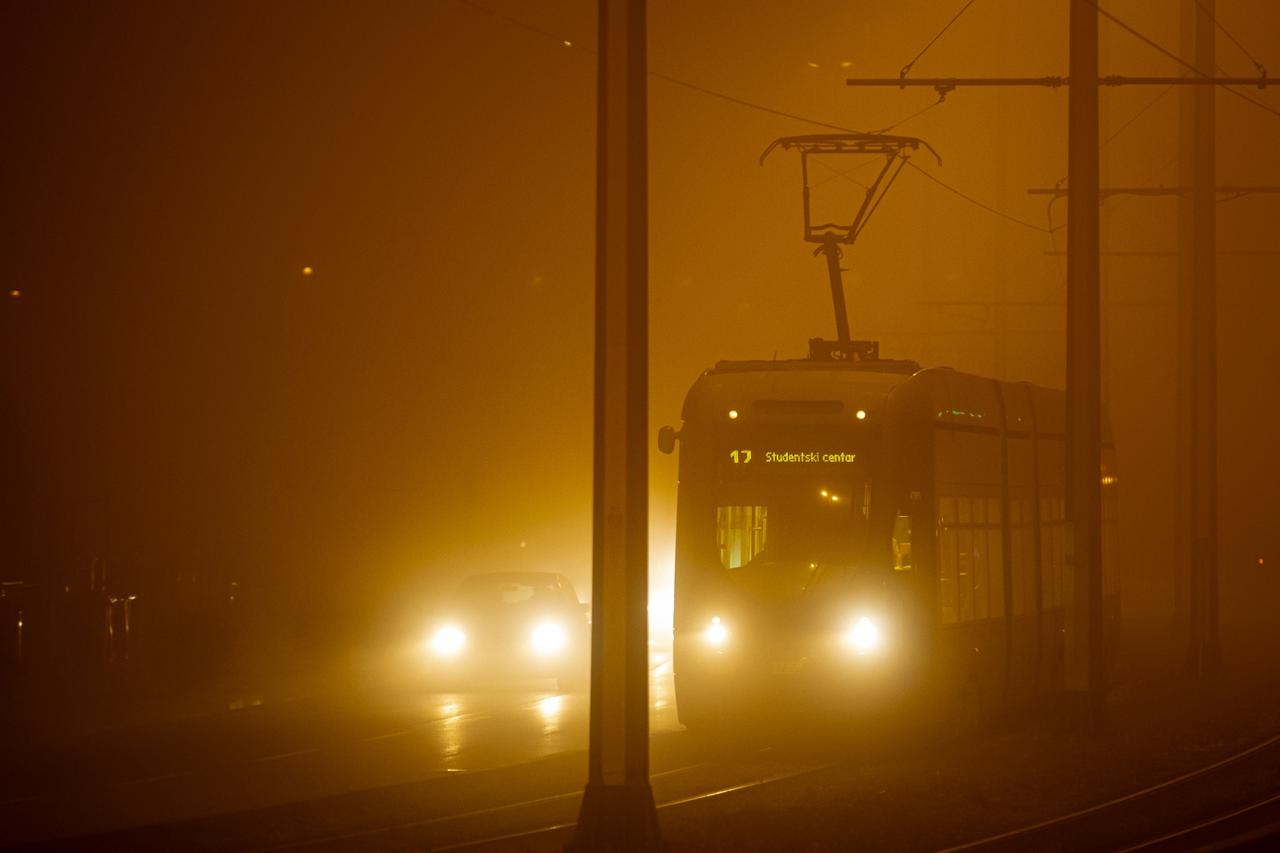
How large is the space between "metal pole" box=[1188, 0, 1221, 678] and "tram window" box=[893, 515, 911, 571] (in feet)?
32.1

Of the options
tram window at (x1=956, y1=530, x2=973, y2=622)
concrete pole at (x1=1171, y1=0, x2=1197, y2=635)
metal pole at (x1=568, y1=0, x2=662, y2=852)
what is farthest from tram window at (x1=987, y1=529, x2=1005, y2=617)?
concrete pole at (x1=1171, y1=0, x2=1197, y2=635)

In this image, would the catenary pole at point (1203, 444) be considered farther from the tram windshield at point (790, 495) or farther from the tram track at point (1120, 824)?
the tram windshield at point (790, 495)

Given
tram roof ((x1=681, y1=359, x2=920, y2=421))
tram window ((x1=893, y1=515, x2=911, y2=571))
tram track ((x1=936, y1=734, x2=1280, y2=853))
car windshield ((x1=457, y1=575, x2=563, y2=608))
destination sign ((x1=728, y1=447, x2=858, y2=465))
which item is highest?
tram roof ((x1=681, y1=359, x2=920, y2=421))

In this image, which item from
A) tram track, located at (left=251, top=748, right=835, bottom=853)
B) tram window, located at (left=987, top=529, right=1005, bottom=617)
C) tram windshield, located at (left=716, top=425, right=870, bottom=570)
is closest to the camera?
tram track, located at (left=251, top=748, right=835, bottom=853)

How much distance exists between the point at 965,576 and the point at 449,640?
29.1 feet

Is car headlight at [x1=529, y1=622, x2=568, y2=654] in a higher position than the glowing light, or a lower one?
lower

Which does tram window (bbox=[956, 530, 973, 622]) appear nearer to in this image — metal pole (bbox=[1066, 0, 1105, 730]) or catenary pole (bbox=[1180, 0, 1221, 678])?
metal pole (bbox=[1066, 0, 1105, 730])

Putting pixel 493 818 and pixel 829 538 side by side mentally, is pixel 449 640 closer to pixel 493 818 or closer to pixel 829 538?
pixel 829 538

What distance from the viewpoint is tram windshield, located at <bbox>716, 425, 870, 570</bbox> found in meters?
18.0

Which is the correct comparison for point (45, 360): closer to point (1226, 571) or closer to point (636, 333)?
point (636, 333)

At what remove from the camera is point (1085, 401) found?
63.8ft

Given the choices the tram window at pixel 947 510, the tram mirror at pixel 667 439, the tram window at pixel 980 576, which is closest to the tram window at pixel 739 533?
the tram mirror at pixel 667 439

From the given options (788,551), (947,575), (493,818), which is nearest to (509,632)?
(788,551)

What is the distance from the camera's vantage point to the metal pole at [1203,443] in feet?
85.9
